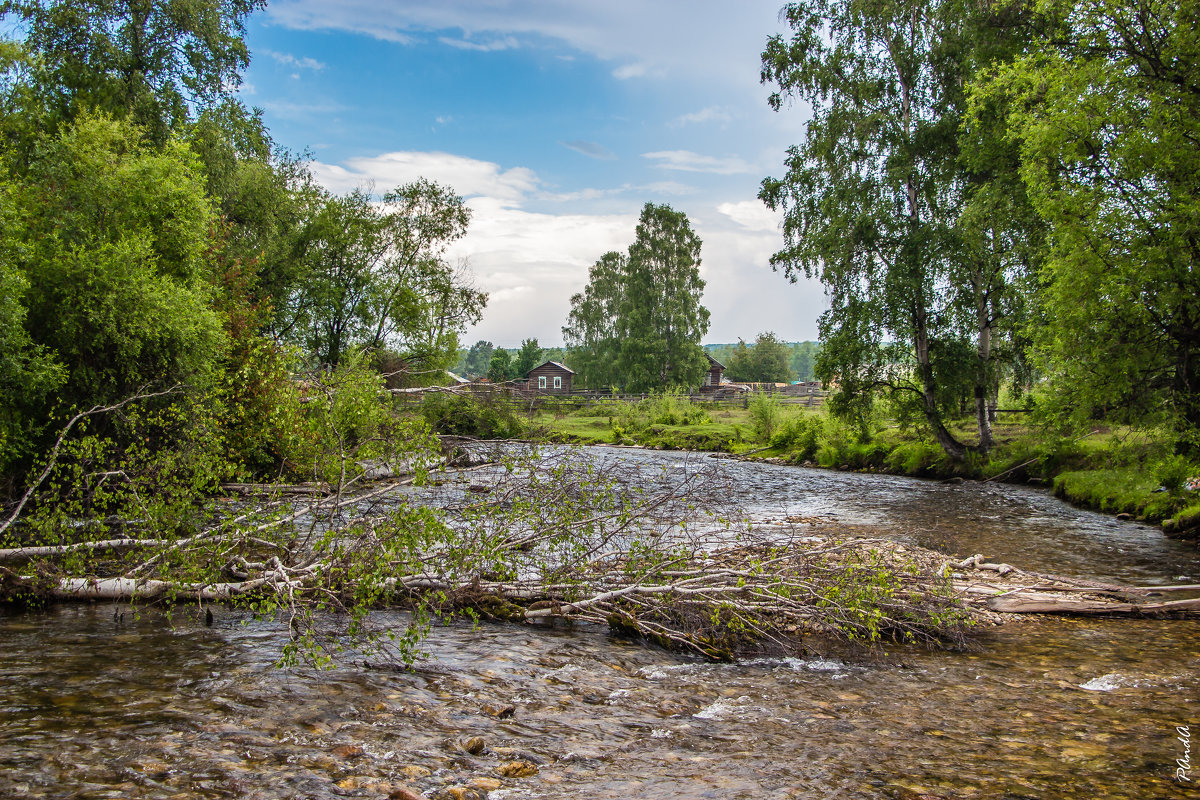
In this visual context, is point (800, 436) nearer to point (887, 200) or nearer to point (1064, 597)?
point (887, 200)

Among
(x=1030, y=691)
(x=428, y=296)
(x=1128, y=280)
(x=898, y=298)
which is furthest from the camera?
(x=428, y=296)

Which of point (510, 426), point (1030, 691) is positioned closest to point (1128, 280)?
point (1030, 691)

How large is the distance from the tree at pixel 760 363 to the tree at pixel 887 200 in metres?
80.8

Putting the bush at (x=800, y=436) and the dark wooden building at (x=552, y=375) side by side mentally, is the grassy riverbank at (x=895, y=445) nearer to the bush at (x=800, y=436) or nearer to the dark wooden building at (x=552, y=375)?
the bush at (x=800, y=436)

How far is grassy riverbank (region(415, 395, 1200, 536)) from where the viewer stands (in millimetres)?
16406

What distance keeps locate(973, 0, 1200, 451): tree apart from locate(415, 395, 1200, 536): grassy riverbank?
156 centimetres

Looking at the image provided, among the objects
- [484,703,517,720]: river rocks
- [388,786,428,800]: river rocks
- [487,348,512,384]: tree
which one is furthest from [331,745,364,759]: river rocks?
[487,348,512,384]: tree

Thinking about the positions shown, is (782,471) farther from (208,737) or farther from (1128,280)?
(208,737)

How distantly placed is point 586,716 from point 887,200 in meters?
26.0

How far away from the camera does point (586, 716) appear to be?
631cm

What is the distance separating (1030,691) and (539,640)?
5.28 m

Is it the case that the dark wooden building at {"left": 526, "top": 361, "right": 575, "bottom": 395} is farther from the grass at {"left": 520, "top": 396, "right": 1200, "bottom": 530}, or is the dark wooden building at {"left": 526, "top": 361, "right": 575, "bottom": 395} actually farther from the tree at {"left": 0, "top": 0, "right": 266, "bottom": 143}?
the tree at {"left": 0, "top": 0, "right": 266, "bottom": 143}

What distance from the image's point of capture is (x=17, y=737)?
530 centimetres

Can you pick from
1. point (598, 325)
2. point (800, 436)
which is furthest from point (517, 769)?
point (598, 325)
